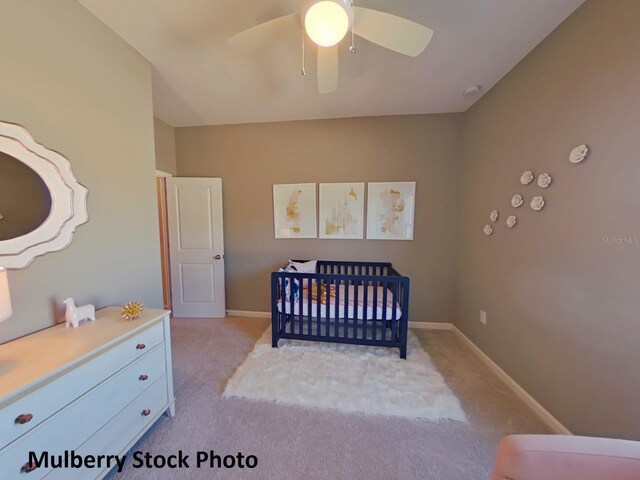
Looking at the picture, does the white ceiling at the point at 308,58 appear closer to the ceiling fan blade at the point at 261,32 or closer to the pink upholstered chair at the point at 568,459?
the ceiling fan blade at the point at 261,32

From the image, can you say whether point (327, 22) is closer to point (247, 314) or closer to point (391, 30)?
point (391, 30)

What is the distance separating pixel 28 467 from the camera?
2.85 ft

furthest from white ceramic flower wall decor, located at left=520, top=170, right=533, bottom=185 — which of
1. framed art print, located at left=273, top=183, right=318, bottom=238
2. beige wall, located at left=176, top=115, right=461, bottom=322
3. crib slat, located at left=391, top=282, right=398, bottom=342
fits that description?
framed art print, located at left=273, top=183, right=318, bottom=238

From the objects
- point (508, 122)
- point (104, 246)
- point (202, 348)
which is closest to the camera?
point (104, 246)

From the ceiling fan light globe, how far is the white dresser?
186 centimetres

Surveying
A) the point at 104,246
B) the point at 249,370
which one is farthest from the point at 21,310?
the point at 249,370

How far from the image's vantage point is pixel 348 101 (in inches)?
98.3

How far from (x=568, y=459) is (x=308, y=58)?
2528 millimetres

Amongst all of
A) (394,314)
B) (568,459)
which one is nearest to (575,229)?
(568,459)

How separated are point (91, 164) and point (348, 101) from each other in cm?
226

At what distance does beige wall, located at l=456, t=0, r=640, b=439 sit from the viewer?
1167 millimetres

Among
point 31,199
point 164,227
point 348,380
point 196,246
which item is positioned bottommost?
point 348,380

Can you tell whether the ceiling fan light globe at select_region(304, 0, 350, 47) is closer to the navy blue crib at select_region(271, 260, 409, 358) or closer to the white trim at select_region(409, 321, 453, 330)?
the navy blue crib at select_region(271, 260, 409, 358)

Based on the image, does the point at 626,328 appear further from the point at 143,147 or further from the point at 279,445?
the point at 143,147
